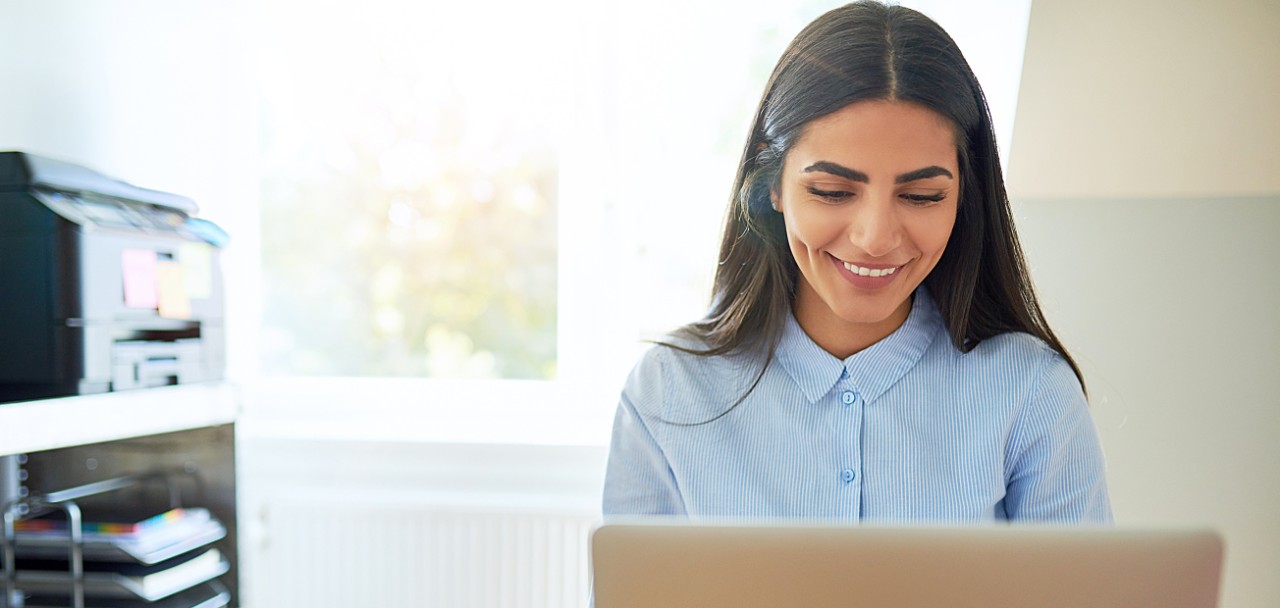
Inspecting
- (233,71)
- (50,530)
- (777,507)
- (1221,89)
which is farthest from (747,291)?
(233,71)

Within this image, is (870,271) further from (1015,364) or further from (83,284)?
(83,284)

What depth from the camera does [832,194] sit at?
104 cm

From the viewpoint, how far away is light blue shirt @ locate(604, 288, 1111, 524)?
107cm

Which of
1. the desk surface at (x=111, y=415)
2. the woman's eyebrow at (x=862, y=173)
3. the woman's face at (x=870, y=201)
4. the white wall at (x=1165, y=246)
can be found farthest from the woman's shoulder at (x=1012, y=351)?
the desk surface at (x=111, y=415)

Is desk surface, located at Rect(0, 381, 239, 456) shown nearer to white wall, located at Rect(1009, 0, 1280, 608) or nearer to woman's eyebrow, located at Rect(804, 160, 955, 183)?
woman's eyebrow, located at Rect(804, 160, 955, 183)

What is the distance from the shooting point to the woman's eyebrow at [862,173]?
1.01 meters

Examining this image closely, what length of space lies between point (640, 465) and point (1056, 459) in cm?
49

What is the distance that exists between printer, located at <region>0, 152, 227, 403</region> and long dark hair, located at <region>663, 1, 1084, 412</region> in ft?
2.82

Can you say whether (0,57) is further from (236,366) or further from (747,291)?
(747,291)

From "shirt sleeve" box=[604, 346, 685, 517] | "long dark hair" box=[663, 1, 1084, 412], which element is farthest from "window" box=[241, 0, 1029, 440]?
"shirt sleeve" box=[604, 346, 685, 517]

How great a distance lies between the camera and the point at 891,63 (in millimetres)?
1032

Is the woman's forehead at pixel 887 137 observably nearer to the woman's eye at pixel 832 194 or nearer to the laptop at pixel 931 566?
the woman's eye at pixel 832 194

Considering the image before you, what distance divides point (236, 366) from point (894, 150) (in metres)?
1.74

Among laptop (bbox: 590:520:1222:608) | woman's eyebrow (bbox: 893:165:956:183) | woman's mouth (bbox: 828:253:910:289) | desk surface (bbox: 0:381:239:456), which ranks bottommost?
desk surface (bbox: 0:381:239:456)
